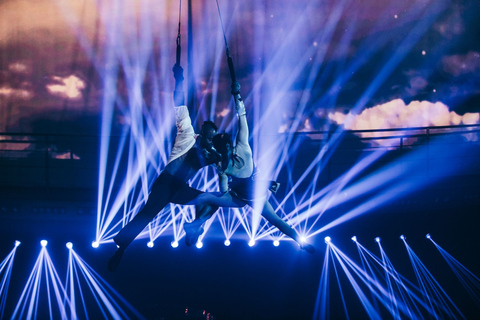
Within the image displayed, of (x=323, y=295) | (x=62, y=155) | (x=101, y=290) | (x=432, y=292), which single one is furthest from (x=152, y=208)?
(x=62, y=155)

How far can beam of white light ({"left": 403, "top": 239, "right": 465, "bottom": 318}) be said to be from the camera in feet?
13.4

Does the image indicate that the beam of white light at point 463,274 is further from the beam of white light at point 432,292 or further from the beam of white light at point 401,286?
the beam of white light at point 401,286

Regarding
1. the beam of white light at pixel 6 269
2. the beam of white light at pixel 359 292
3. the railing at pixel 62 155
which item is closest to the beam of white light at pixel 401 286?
the beam of white light at pixel 359 292

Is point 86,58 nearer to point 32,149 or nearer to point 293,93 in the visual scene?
point 32,149

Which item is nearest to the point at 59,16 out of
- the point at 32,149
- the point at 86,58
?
the point at 86,58

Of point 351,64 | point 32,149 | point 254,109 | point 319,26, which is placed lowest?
point 32,149

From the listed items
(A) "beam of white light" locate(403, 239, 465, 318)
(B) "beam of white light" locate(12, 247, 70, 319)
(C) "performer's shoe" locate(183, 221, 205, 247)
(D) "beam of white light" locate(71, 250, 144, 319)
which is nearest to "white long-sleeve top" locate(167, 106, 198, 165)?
(C) "performer's shoe" locate(183, 221, 205, 247)

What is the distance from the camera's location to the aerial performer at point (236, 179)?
7.08ft

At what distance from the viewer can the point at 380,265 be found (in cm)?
444

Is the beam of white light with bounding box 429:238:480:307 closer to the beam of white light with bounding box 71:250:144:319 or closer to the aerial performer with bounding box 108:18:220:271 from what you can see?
the aerial performer with bounding box 108:18:220:271

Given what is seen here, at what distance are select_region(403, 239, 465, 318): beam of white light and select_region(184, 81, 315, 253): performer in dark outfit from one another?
2.83 metres

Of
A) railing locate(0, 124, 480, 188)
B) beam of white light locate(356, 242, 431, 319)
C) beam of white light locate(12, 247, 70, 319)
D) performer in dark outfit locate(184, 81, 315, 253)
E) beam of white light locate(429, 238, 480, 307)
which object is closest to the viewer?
performer in dark outfit locate(184, 81, 315, 253)

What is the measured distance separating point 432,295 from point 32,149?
6838 millimetres

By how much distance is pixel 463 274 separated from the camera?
436cm
